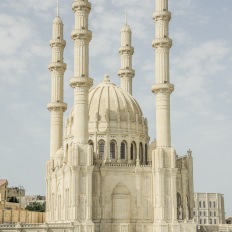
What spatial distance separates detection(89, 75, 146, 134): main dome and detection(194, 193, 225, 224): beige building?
52.2 meters

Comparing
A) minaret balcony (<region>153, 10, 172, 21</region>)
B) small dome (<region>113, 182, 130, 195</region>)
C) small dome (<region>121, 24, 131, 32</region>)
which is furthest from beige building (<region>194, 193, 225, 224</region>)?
minaret balcony (<region>153, 10, 172, 21</region>)

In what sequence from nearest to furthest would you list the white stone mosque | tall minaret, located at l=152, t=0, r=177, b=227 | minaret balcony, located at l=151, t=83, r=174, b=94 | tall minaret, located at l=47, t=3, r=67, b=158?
the white stone mosque, tall minaret, located at l=152, t=0, r=177, b=227, minaret balcony, located at l=151, t=83, r=174, b=94, tall minaret, located at l=47, t=3, r=67, b=158

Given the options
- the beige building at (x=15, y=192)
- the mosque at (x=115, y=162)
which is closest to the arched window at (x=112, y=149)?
the mosque at (x=115, y=162)

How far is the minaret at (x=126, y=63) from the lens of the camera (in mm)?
56562

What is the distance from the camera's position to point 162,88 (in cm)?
4481

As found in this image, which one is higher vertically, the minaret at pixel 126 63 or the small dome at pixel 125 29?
the small dome at pixel 125 29

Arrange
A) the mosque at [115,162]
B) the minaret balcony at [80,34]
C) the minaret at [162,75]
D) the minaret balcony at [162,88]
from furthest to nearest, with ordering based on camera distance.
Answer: the minaret balcony at [80,34] < the minaret balcony at [162,88] < the minaret at [162,75] < the mosque at [115,162]

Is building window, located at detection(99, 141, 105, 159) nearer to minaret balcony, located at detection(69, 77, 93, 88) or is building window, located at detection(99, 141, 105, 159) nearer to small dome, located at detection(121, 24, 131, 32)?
minaret balcony, located at detection(69, 77, 93, 88)

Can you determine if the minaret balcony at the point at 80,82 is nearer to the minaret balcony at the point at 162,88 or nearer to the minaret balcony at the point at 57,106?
the minaret balcony at the point at 162,88

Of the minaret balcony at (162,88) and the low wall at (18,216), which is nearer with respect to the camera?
the minaret balcony at (162,88)

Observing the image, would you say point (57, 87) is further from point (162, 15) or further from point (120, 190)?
point (120, 190)

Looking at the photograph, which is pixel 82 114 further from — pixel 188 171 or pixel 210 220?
pixel 210 220

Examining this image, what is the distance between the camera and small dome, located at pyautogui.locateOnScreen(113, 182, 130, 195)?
148 feet

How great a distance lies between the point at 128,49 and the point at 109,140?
12900 mm
